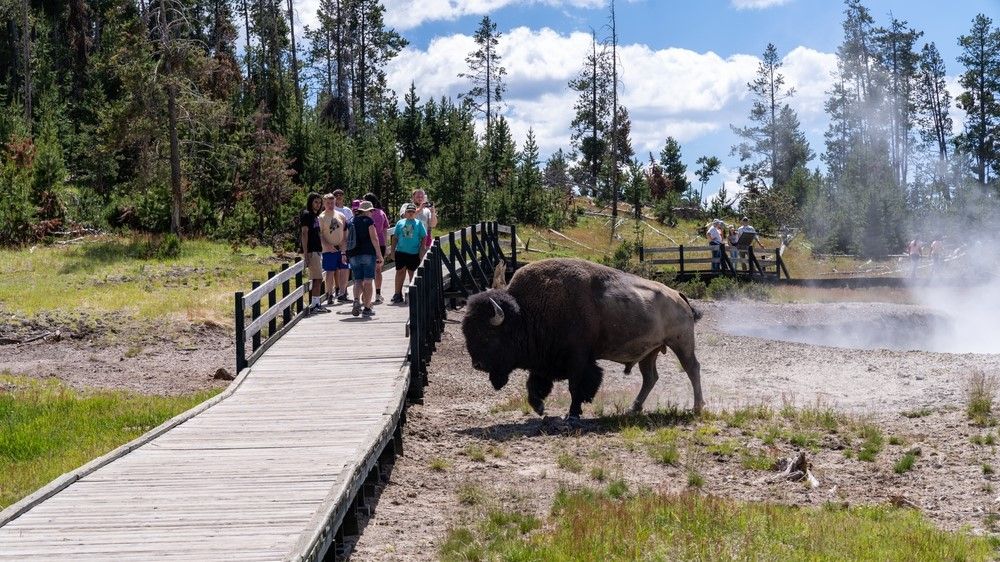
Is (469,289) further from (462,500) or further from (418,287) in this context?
(462,500)

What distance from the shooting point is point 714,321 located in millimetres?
28891

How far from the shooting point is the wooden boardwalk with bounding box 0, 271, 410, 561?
249 inches

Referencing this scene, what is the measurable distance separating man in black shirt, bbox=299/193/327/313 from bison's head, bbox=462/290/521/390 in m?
5.48

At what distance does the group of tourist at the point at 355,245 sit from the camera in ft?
53.8

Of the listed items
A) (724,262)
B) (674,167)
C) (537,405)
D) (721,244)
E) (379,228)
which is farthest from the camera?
(674,167)

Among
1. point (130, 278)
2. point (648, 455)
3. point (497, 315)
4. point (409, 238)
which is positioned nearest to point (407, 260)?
point (409, 238)

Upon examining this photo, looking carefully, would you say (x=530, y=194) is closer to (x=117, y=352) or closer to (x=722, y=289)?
(x=722, y=289)

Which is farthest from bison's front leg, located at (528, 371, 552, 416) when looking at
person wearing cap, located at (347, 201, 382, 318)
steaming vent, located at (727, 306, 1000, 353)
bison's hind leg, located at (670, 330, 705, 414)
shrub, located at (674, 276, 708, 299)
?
shrub, located at (674, 276, 708, 299)

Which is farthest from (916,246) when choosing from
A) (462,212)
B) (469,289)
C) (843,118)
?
(843,118)

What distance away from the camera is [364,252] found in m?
16.4

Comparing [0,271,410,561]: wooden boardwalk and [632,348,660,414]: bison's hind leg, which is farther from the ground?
[0,271,410,561]: wooden boardwalk

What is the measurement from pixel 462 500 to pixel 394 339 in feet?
18.7

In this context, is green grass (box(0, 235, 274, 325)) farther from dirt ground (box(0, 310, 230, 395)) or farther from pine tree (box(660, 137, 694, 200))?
pine tree (box(660, 137, 694, 200))

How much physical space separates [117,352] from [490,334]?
8.53m
